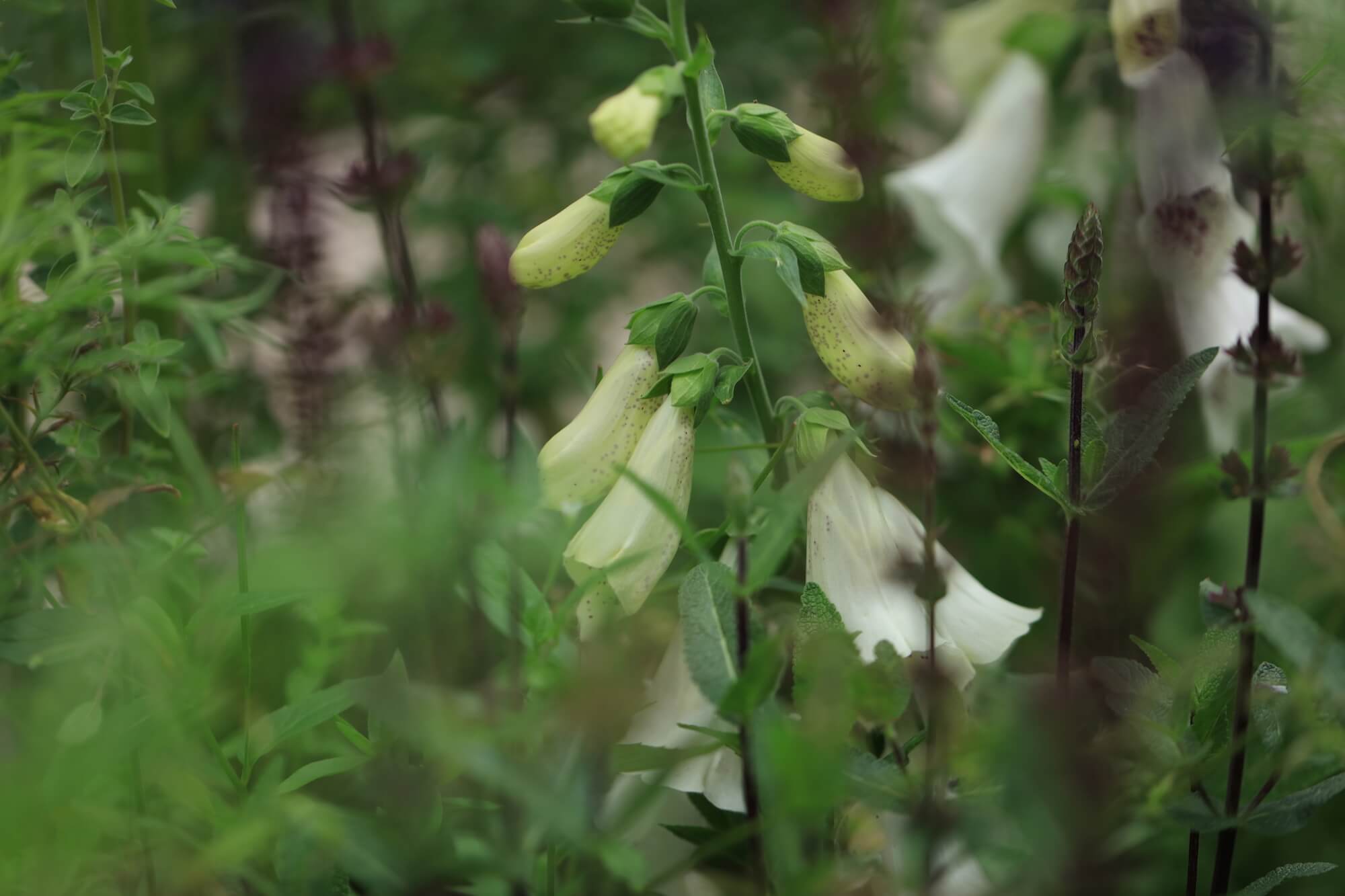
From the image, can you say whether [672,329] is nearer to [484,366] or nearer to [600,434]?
[600,434]

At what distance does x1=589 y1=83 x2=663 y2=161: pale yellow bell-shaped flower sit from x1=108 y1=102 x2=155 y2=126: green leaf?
0.16m

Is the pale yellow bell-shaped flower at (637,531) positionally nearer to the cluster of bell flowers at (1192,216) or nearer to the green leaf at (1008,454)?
the green leaf at (1008,454)

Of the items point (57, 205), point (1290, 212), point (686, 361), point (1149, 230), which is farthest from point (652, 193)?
point (1290, 212)

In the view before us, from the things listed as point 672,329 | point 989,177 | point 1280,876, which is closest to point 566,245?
point 672,329

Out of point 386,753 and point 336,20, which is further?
point 336,20

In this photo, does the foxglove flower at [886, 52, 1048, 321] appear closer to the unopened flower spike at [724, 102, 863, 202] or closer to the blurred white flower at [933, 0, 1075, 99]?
the blurred white flower at [933, 0, 1075, 99]

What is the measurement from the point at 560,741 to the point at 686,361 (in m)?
0.13

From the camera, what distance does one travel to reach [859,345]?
35 cm

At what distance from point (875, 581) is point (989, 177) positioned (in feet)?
1.42

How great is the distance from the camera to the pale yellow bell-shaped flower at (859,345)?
346 millimetres

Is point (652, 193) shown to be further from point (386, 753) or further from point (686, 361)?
point (386, 753)

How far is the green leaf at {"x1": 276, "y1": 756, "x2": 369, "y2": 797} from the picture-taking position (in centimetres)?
29

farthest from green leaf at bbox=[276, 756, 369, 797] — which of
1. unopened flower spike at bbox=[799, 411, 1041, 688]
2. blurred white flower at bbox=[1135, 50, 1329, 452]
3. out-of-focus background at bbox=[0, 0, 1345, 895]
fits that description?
blurred white flower at bbox=[1135, 50, 1329, 452]

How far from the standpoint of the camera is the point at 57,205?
32cm
